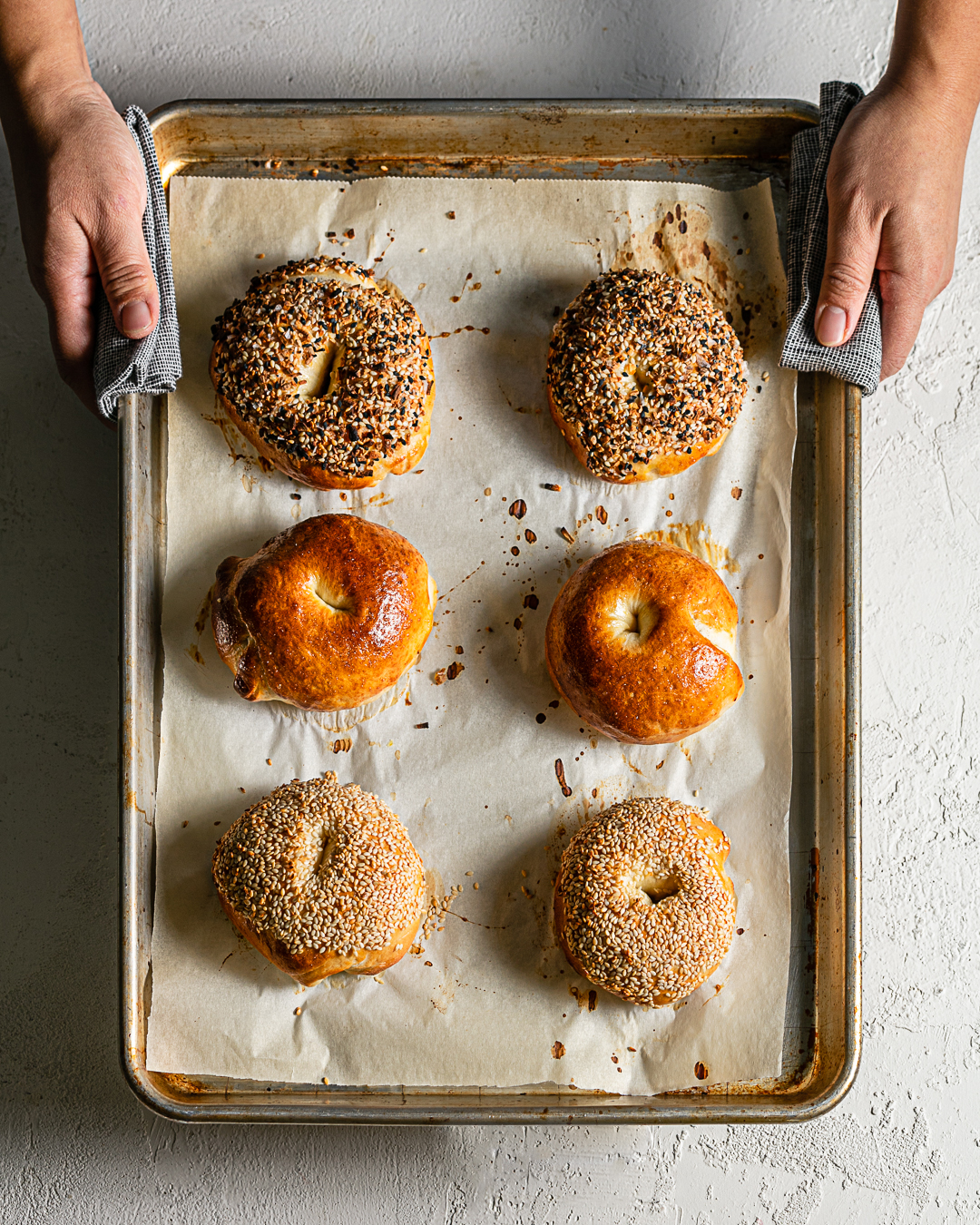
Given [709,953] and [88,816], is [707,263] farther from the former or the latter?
[88,816]

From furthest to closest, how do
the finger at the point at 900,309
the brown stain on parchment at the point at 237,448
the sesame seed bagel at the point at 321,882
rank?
1. the brown stain on parchment at the point at 237,448
2. the finger at the point at 900,309
3. the sesame seed bagel at the point at 321,882

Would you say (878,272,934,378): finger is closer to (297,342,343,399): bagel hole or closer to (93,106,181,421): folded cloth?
(297,342,343,399): bagel hole

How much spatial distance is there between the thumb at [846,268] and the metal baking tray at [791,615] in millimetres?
160

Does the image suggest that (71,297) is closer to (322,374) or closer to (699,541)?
(322,374)

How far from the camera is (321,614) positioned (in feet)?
7.24

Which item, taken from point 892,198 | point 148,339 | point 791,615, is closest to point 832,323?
point 892,198

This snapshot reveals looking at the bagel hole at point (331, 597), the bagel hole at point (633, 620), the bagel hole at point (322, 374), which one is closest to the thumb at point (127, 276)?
the bagel hole at point (322, 374)

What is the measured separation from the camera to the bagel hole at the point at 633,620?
2199 millimetres

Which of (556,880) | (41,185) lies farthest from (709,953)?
(41,185)

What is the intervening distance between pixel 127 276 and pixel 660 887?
72.2 inches

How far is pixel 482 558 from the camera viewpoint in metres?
2.35

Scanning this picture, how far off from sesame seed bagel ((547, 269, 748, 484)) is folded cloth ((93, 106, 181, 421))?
36.1 inches

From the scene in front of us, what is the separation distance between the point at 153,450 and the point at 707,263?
1427 mm

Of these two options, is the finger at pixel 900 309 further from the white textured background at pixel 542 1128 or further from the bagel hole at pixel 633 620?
the bagel hole at pixel 633 620
